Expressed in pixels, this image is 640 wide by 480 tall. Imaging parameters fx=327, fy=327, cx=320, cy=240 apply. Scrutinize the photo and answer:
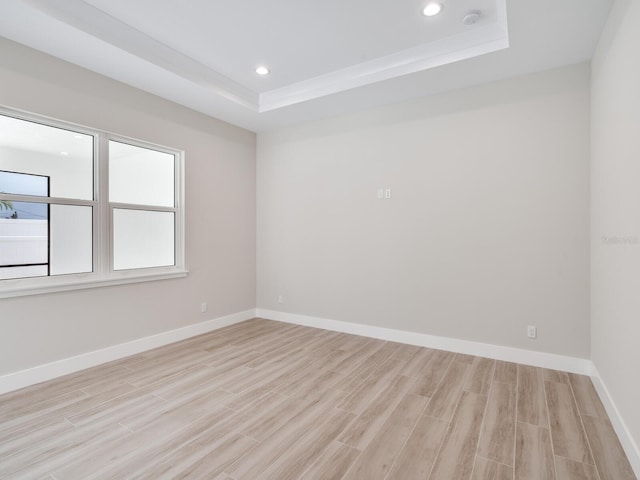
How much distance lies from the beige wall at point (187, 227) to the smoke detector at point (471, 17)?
10.3ft

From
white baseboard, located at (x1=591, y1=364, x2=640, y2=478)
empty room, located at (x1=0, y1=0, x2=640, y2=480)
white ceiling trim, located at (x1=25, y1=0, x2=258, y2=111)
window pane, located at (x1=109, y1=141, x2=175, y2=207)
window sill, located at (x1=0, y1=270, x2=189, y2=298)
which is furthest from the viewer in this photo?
window pane, located at (x1=109, y1=141, x2=175, y2=207)

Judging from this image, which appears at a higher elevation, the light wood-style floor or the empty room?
the empty room

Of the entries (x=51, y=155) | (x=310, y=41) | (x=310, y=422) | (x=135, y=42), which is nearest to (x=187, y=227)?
(x=51, y=155)

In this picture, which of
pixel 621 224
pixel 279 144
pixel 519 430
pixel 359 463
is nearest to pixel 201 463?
pixel 359 463

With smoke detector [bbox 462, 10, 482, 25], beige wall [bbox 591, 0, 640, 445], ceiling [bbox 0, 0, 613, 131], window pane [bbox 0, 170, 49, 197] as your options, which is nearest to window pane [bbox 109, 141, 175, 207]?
window pane [bbox 0, 170, 49, 197]

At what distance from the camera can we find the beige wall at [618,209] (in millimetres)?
1820

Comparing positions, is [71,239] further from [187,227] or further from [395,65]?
[395,65]

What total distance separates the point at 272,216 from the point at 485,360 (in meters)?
3.32

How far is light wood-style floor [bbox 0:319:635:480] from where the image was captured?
1.79 meters

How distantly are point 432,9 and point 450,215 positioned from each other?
1934 mm

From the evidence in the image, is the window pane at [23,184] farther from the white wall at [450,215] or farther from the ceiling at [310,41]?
the white wall at [450,215]

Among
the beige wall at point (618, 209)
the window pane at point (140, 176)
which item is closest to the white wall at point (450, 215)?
the beige wall at point (618, 209)

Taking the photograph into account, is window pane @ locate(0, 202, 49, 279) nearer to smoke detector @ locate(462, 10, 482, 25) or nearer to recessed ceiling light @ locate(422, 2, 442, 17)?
recessed ceiling light @ locate(422, 2, 442, 17)

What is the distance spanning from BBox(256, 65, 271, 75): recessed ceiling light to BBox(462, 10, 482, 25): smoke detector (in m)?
1.96
